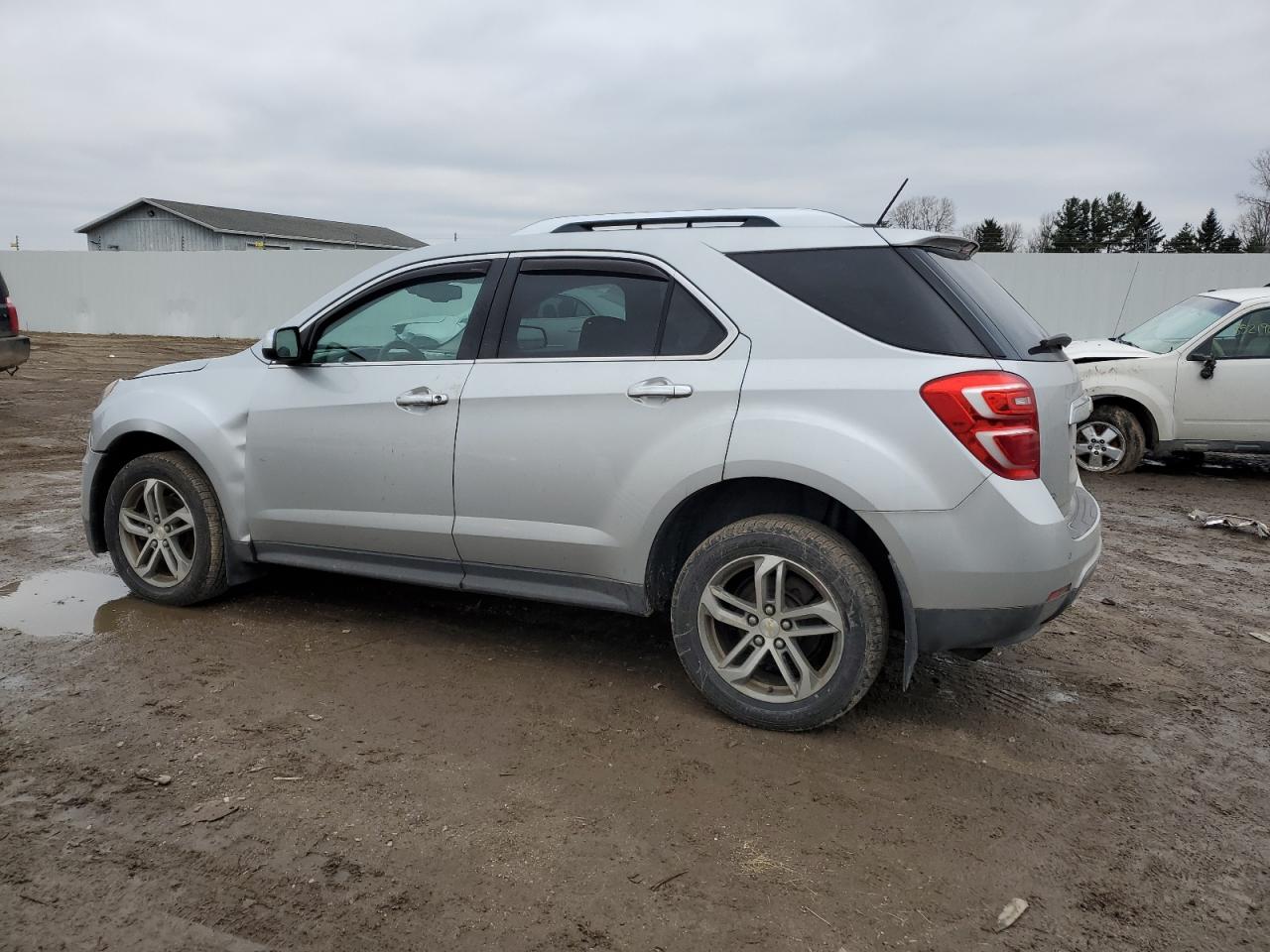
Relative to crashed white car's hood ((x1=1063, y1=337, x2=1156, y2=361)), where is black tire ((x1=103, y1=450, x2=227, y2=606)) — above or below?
below

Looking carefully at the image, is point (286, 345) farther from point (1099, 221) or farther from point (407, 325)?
point (1099, 221)

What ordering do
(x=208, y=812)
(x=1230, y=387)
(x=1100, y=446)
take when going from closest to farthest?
(x=208, y=812), (x=1230, y=387), (x=1100, y=446)

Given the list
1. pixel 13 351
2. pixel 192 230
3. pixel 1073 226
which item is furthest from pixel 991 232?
pixel 13 351

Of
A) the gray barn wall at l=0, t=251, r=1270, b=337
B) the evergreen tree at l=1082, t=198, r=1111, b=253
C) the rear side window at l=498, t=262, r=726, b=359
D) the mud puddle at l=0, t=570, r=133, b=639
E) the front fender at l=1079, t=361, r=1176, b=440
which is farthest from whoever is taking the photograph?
the evergreen tree at l=1082, t=198, r=1111, b=253

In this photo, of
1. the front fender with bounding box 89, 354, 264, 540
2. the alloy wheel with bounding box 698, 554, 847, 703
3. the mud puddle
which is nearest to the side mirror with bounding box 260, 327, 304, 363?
the front fender with bounding box 89, 354, 264, 540

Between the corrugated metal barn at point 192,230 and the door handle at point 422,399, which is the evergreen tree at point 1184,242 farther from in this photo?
the door handle at point 422,399

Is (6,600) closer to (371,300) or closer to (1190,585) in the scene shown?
(371,300)

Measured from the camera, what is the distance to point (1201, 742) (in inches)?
147

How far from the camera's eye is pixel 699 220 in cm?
417

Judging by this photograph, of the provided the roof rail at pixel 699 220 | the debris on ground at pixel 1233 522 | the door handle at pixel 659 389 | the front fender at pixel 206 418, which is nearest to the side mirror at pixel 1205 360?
the debris on ground at pixel 1233 522

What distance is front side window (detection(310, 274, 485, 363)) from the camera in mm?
4414

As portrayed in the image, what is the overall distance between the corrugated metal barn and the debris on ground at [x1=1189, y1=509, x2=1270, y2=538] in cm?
4319

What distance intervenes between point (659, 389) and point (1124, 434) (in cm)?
735

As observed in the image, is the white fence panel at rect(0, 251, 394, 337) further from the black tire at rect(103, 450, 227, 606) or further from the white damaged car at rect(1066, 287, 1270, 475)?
the black tire at rect(103, 450, 227, 606)
